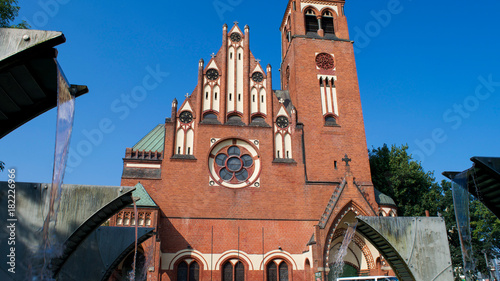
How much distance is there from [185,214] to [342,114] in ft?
47.4

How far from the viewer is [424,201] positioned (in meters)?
35.2

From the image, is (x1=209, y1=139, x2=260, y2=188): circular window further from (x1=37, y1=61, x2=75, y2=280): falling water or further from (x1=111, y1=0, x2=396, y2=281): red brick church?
(x1=37, y1=61, x2=75, y2=280): falling water

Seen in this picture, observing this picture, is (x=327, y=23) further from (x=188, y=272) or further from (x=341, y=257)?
(x=188, y=272)

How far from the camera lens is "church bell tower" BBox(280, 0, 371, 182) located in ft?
96.7

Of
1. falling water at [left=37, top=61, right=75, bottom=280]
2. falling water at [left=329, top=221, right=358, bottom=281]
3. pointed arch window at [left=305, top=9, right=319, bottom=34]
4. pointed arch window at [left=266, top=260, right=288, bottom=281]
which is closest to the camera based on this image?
falling water at [left=37, top=61, right=75, bottom=280]

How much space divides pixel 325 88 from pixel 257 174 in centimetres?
950

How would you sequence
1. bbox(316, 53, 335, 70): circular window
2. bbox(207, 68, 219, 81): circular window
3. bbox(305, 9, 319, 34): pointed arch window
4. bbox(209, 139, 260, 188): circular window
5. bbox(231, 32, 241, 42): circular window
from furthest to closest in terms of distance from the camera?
1. bbox(305, 9, 319, 34): pointed arch window
2. bbox(316, 53, 335, 70): circular window
3. bbox(231, 32, 241, 42): circular window
4. bbox(207, 68, 219, 81): circular window
5. bbox(209, 139, 260, 188): circular window

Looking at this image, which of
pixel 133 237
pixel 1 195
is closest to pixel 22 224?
pixel 1 195

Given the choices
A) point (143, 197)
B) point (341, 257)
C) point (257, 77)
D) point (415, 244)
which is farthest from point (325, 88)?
point (415, 244)

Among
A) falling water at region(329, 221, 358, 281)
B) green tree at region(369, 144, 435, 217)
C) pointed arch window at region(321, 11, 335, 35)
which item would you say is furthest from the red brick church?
green tree at region(369, 144, 435, 217)

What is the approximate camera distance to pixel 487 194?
8742mm

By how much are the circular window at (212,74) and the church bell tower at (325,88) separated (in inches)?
256

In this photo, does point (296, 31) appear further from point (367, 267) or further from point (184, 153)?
point (367, 267)

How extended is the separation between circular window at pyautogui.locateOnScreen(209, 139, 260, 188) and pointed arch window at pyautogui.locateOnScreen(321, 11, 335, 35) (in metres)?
13.7
